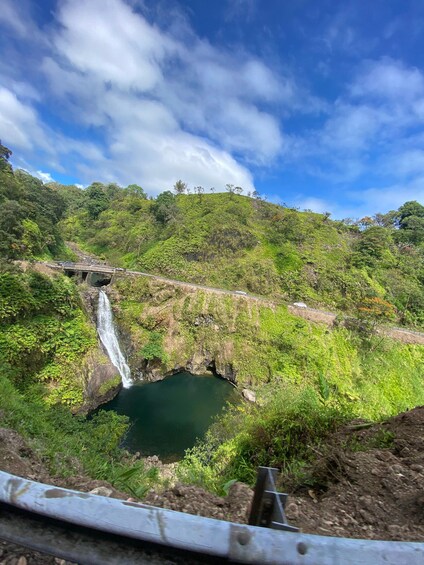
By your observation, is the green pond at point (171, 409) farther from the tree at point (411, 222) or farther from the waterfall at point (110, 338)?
the tree at point (411, 222)

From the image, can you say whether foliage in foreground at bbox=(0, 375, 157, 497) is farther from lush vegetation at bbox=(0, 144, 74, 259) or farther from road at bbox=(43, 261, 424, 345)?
road at bbox=(43, 261, 424, 345)

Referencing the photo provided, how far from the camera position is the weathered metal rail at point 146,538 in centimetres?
87

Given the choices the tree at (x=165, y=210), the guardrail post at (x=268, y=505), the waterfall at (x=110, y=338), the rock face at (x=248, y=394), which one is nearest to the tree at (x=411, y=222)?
the tree at (x=165, y=210)

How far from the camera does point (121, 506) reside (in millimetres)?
972

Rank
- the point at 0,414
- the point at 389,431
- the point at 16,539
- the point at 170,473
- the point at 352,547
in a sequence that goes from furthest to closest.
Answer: the point at 170,473 → the point at 0,414 → the point at 389,431 → the point at 16,539 → the point at 352,547

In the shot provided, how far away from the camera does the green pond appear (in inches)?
553

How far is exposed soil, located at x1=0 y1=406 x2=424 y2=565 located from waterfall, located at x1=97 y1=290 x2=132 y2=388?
15825 millimetres

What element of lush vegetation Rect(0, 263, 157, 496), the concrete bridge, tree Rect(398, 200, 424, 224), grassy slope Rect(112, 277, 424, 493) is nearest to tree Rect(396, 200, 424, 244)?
tree Rect(398, 200, 424, 224)

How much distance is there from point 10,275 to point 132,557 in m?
16.2

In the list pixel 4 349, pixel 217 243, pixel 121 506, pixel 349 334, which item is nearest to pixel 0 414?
Answer: pixel 4 349

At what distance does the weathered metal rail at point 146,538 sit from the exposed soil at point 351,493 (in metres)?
2.28

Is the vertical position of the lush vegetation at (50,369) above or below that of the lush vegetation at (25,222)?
below

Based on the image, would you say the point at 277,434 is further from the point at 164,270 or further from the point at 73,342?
the point at 164,270

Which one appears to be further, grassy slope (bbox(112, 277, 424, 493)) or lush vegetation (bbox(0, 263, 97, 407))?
grassy slope (bbox(112, 277, 424, 493))
